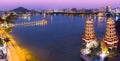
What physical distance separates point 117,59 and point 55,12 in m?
83.8

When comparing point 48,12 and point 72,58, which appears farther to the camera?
point 48,12

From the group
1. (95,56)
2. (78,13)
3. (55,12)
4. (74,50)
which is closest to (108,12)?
(78,13)

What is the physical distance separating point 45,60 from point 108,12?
201 feet

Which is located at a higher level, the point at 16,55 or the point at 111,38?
the point at 111,38

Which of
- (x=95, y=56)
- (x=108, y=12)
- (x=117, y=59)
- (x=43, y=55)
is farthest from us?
(x=108, y=12)

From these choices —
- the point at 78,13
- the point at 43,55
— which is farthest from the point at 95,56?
the point at 78,13

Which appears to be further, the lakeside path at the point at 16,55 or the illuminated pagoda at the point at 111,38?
the illuminated pagoda at the point at 111,38

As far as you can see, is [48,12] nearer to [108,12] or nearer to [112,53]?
[108,12]

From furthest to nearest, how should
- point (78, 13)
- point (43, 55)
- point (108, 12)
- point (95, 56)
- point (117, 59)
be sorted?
point (78, 13), point (108, 12), point (43, 55), point (117, 59), point (95, 56)

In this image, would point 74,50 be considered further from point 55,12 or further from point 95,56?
point 55,12

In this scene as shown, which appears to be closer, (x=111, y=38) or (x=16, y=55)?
(x=16, y=55)

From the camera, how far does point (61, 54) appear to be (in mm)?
23500

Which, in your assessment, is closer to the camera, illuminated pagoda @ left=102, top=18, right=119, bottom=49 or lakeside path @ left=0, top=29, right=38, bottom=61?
lakeside path @ left=0, top=29, right=38, bottom=61

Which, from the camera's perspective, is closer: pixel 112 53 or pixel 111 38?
pixel 112 53
